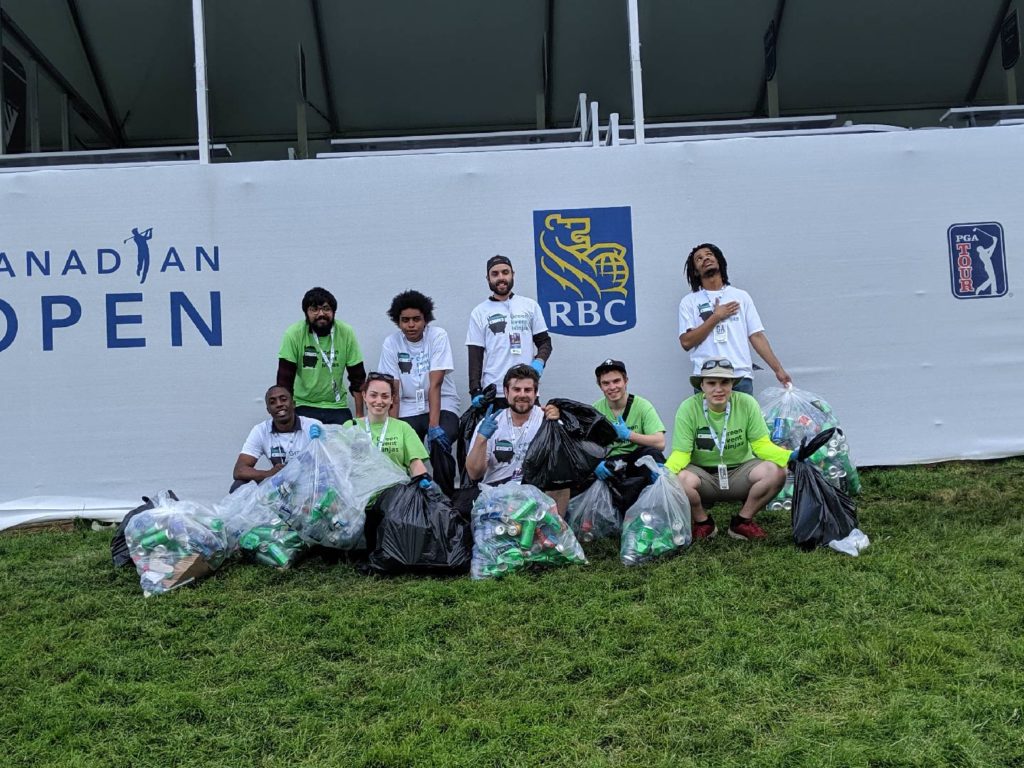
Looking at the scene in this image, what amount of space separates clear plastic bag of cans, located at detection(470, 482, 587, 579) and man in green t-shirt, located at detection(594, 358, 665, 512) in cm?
45

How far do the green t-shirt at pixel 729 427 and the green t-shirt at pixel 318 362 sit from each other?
6.48 ft

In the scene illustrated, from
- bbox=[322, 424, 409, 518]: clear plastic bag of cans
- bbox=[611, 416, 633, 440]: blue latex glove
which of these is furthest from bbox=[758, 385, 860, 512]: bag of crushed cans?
bbox=[322, 424, 409, 518]: clear plastic bag of cans

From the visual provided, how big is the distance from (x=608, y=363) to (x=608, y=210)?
1543 millimetres

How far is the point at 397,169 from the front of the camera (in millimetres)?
6562

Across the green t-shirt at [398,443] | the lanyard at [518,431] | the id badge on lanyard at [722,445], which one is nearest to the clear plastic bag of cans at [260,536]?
the green t-shirt at [398,443]

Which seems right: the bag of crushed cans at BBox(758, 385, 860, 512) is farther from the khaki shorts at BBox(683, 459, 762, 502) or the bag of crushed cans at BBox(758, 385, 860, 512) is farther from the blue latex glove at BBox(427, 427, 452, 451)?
the blue latex glove at BBox(427, 427, 452, 451)

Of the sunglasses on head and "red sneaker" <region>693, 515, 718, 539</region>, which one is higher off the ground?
the sunglasses on head

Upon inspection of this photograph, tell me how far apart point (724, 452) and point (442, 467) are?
Answer: 1465 millimetres

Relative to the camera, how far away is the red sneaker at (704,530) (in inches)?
198

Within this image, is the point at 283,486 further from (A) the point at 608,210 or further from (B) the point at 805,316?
(B) the point at 805,316

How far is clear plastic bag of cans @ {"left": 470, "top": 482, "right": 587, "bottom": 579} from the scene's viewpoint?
460 cm

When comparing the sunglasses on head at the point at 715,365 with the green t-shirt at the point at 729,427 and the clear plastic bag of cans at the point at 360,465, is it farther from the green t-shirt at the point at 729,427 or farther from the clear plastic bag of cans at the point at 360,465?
the clear plastic bag of cans at the point at 360,465

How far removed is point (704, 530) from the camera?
198 inches

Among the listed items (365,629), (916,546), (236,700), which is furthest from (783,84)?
(236,700)
